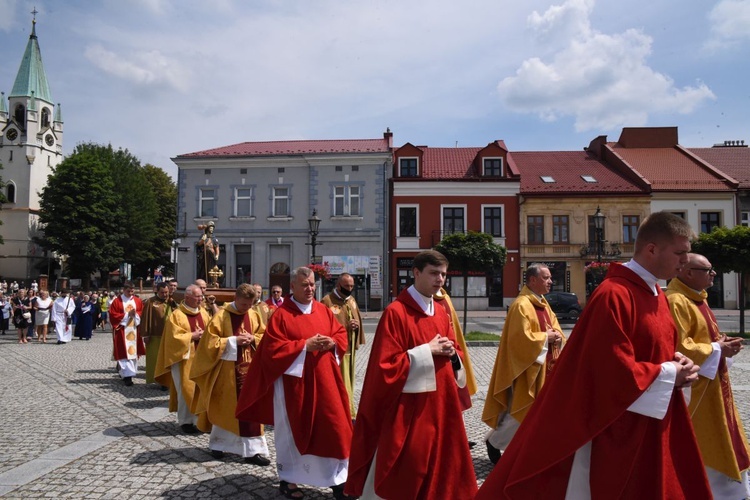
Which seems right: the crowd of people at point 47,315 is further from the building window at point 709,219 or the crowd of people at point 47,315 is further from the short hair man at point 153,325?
the building window at point 709,219

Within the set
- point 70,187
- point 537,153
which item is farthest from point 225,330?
point 70,187

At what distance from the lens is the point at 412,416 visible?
12.8 ft

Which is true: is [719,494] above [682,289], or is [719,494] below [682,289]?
below

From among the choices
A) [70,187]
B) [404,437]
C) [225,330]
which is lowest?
[404,437]

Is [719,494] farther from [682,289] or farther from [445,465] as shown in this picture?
A: [445,465]

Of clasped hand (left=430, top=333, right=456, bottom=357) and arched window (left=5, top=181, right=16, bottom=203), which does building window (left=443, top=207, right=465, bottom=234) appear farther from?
arched window (left=5, top=181, right=16, bottom=203)

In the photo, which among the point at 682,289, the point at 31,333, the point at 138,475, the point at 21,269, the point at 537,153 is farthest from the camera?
the point at 21,269

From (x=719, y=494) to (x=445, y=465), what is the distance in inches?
87.8

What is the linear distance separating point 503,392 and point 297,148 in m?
33.3

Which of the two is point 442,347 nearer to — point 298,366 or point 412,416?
point 412,416

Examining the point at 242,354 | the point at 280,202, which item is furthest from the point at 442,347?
the point at 280,202

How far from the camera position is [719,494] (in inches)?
171

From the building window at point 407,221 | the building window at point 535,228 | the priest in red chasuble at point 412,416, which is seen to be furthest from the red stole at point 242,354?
the building window at point 535,228

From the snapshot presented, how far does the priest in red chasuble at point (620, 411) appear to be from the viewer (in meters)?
2.66
